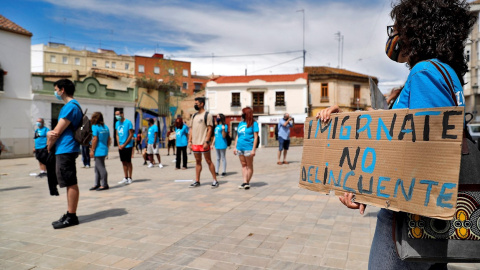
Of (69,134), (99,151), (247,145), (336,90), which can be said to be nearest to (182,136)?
(99,151)

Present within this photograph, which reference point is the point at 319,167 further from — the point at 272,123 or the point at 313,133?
the point at 272,123

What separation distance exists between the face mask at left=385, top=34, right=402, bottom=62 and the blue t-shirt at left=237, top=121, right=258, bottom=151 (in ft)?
17.8

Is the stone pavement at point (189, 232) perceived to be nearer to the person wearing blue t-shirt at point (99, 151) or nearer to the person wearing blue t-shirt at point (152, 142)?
the person wearing blue t-shirt at point (99, 151)

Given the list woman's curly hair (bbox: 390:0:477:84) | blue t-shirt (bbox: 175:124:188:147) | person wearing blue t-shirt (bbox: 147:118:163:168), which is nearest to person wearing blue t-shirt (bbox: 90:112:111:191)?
blue t-shirt (bbox: 175:124:188:147)

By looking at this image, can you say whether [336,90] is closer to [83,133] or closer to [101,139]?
[101,139]

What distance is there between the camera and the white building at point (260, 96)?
1548 inches

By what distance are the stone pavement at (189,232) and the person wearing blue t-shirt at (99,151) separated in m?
0.67

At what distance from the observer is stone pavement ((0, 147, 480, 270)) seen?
3.22 m

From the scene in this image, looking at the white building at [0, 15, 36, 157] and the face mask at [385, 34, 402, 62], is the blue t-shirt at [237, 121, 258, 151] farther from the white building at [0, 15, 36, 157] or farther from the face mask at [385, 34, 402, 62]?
the white building at [0, 15, 36, 157]

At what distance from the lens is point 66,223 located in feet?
14.5

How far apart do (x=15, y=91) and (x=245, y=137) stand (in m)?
18.6

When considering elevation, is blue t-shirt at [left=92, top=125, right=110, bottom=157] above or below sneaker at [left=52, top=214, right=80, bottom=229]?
above

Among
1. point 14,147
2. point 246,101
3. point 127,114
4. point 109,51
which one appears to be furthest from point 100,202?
point 109,51

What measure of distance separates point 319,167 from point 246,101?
1537 inches
